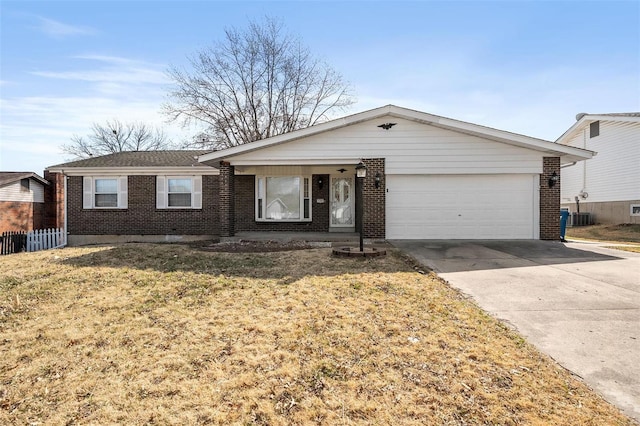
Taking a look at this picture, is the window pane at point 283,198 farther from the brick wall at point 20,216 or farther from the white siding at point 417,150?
the brick wall at point 20,216

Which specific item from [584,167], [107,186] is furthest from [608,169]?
[107,186]

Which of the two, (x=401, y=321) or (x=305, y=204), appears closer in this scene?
(x=401, y=321)

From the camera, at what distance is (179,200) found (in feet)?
48.6

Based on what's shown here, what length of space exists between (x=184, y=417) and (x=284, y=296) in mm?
2862

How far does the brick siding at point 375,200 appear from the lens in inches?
443

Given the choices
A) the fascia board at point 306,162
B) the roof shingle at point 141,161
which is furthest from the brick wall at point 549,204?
the roof shingle at point 141,161

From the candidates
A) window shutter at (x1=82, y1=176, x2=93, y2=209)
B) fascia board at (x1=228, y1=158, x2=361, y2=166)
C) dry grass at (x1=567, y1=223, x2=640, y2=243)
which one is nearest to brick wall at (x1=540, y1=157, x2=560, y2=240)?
fascia board at (x1=228, y1=158, x2=361, y2=166)

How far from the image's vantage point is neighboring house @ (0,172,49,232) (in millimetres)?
19594

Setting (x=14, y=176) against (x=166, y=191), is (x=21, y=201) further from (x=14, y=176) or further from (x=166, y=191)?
(x=166, y=191)

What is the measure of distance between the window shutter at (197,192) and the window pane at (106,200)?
337 cm

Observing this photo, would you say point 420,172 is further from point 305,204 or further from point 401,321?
point 401,321

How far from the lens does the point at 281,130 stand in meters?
26.9

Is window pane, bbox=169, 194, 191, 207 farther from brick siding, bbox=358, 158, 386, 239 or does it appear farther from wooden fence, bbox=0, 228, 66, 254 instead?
brick siding, bbox=358, 158, 386, 239

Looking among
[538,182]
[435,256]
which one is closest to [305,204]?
[435,256]
